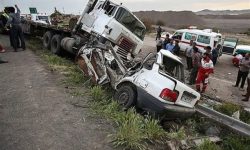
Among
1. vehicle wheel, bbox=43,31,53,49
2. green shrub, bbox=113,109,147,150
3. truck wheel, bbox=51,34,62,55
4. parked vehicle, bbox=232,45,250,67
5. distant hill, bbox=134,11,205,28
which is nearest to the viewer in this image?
green shrub, bbox=113,109,147,150

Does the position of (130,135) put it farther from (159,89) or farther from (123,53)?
(123,53)

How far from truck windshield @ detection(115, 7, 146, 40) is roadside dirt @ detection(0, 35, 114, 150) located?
3696 millimetres

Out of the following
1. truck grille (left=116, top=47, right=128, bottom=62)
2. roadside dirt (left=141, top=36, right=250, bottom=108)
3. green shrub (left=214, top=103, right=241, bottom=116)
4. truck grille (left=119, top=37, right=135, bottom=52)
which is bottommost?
roadside dirt (left=141, top=36, right=250, bottom=108)

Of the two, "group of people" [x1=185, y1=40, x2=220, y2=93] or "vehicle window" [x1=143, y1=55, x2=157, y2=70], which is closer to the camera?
"vehicle window" [x1=143, y1=55, x2=157, y2=70]

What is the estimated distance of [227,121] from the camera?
860 cm

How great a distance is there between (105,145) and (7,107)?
8.85 feet

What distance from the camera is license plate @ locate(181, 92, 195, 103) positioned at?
25.3ft

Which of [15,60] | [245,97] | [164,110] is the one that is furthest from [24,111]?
[245,97]

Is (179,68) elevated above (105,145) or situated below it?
above

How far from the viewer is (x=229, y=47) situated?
70.3 feet

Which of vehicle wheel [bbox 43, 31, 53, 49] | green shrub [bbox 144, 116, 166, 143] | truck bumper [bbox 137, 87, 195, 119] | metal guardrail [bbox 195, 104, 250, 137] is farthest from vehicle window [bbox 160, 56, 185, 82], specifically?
vehicle wheel [bbox 43, 31, 53, 49]

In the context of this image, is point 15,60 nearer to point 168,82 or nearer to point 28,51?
point 28,51

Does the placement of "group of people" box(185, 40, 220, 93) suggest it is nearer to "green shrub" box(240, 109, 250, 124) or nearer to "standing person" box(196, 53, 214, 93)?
"standing person" box(196, 53, 214, 93)

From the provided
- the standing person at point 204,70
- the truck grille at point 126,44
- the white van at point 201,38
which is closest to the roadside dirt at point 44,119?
the truck grille at point 126,44
